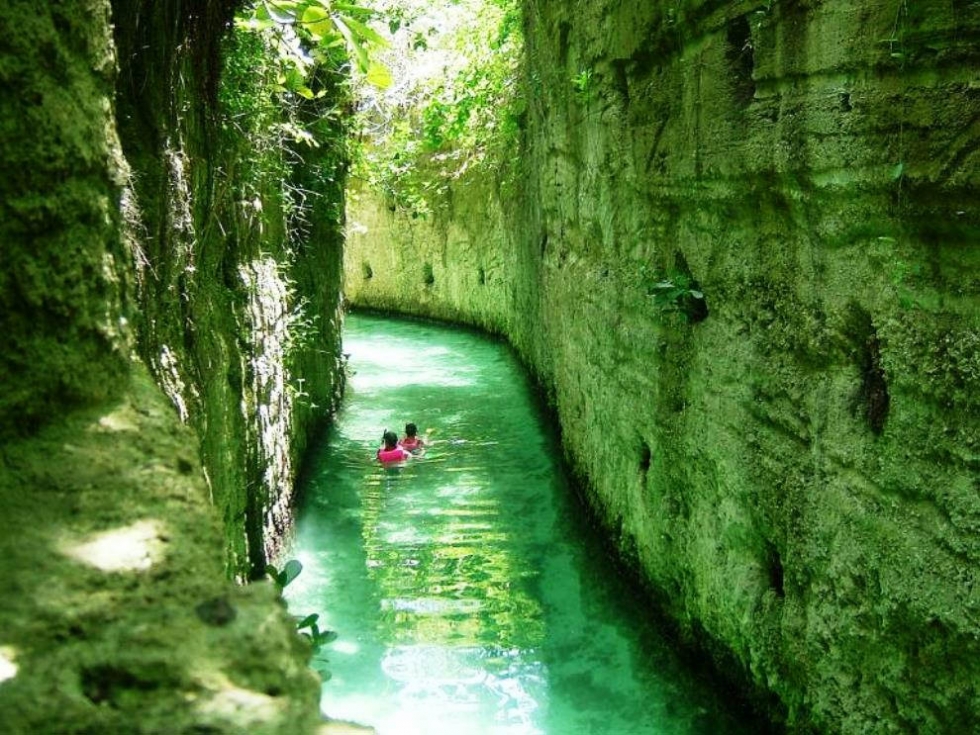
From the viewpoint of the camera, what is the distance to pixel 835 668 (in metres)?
3.55

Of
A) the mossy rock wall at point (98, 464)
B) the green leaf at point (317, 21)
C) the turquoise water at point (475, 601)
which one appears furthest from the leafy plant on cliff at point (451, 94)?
A: the mossy rock wall at point (98, 464)

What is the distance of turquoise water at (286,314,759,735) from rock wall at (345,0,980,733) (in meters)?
0.39

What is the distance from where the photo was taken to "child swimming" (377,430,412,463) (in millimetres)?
9000

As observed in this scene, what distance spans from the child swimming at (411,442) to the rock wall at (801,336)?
3053mm

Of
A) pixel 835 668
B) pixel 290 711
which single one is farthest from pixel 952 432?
pixel 290 711

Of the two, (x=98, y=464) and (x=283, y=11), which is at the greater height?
(x=283, y=11)

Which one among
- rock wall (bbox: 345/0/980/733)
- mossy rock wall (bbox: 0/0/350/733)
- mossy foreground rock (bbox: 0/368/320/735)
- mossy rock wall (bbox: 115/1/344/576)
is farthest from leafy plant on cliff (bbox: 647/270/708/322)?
mossy foreground rock (bbox: 0/368/320/735)

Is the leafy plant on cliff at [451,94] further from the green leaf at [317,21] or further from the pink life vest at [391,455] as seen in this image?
the green leaf at [317,21]

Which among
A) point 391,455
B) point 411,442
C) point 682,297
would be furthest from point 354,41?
point 411,442

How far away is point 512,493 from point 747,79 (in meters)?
4.88

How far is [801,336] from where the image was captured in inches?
145

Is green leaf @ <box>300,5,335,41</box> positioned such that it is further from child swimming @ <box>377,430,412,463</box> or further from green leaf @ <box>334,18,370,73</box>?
child swimming @ <box>377,430,412,463</box>

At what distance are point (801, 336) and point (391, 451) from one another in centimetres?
586

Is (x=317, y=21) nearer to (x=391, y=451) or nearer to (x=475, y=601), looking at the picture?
(x=475, y=601)
